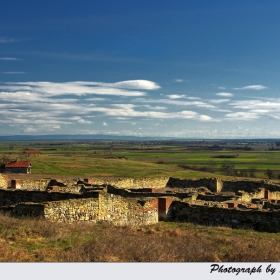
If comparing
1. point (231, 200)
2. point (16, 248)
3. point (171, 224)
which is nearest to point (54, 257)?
point (16, 248)

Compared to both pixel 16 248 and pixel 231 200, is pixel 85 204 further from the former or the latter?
pixel 231 200

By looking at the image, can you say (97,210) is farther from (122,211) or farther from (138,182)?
(138,182)

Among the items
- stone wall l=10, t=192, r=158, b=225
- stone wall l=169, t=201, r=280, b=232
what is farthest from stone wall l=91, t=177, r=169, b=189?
stone wall l=10, t=192, r=158, b=225

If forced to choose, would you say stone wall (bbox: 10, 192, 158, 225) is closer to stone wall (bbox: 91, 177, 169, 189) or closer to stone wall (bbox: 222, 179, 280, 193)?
stone wall (bbox: 91, 177, 169, 189)

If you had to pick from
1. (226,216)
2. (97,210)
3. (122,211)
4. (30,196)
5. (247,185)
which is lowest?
(247,185)

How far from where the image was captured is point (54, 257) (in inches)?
340

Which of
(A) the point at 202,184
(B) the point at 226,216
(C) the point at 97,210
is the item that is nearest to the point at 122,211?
(C) the point at 97,210

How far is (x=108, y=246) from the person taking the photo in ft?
31.1

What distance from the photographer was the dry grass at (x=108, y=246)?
28.2 ft

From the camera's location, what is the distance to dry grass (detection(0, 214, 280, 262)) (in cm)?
860

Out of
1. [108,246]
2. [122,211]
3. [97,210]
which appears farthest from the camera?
[122,211]

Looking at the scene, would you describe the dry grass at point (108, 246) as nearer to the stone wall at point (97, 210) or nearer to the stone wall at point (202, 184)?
the stone wall at point (97, 210)

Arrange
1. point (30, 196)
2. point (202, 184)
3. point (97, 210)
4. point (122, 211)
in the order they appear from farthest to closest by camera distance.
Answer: point (202, 184)
point (30, 196)
point (122, 211)
point (97, 210)

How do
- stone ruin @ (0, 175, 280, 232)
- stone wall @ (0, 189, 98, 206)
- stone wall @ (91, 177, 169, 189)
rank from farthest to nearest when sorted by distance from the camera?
stone wall @ (91, 177, 169, 189)
stone wall @ (0, 189, 98, 206)
stone ruin @ (0, 175, 280, 232)
